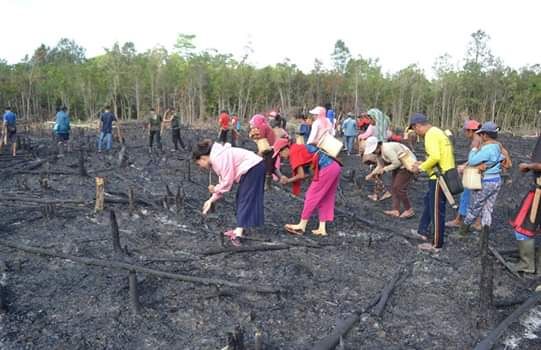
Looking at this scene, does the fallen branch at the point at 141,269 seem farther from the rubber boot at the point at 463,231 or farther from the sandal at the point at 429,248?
the rubber boot at the point at 463,231

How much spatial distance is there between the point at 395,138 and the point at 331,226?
2229mm

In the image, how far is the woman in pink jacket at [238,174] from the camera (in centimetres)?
488

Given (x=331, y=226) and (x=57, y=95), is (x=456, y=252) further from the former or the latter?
(x=57, y=95)

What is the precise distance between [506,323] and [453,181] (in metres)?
1.88

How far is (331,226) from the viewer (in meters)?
6.42

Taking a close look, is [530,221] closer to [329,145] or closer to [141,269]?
[329,145]

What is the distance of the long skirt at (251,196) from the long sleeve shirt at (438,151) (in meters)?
1.95

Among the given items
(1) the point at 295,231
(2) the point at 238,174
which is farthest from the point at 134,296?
(1) the point at 295,231

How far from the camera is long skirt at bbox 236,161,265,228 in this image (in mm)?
5098

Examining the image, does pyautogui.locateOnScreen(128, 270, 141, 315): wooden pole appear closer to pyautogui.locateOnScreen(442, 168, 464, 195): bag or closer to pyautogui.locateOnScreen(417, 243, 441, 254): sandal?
pyautogui.locateOnScreen(417, 243, 441, 254): sandal

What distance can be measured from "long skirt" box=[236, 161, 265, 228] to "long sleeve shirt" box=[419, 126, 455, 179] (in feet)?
6.39

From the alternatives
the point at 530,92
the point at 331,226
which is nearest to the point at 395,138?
the point at 331,226

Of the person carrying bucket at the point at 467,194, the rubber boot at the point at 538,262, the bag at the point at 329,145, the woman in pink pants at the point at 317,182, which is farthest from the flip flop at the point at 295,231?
the rubber boot at the point at 538,262

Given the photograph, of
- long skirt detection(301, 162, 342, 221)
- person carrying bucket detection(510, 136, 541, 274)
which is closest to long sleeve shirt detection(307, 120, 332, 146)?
long skirt detection(301, 162, 342, 221)
